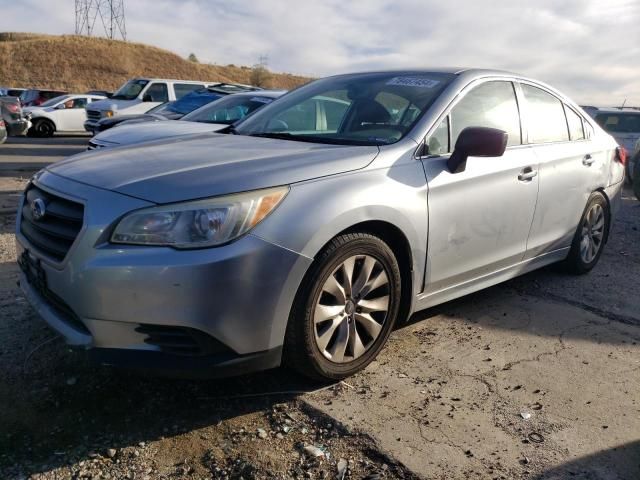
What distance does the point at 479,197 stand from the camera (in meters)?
3.52

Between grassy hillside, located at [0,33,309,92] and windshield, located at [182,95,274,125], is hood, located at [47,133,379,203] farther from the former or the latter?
grassy hillside, located at [0,33,309,92]

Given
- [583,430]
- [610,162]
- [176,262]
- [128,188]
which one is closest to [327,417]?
[176,262]

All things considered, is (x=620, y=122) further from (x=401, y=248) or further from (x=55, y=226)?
(x=55, y=226)

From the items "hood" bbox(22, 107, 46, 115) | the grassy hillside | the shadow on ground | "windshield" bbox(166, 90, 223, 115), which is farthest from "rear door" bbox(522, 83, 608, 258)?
the grassy hillside

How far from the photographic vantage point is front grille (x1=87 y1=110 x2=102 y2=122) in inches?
559

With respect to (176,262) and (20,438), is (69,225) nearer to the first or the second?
(176,262)

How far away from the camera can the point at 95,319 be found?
2451 millimetres

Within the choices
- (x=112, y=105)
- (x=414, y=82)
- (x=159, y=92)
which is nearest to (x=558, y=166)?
(x=414, y=82)

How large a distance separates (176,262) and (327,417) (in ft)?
3.42

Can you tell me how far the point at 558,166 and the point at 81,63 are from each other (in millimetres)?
61430

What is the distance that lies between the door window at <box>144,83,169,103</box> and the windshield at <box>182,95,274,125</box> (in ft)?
25.2

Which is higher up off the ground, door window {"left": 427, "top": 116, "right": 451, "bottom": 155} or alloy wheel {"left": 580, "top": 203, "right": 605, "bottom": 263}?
door window {"left": 427, "top": 116, "right": 451, "bottom": 155}

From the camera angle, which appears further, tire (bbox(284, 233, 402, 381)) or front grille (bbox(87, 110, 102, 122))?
front grille (bbox(87, 110, 102, 122))

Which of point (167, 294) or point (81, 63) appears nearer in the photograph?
point (167, 294)
